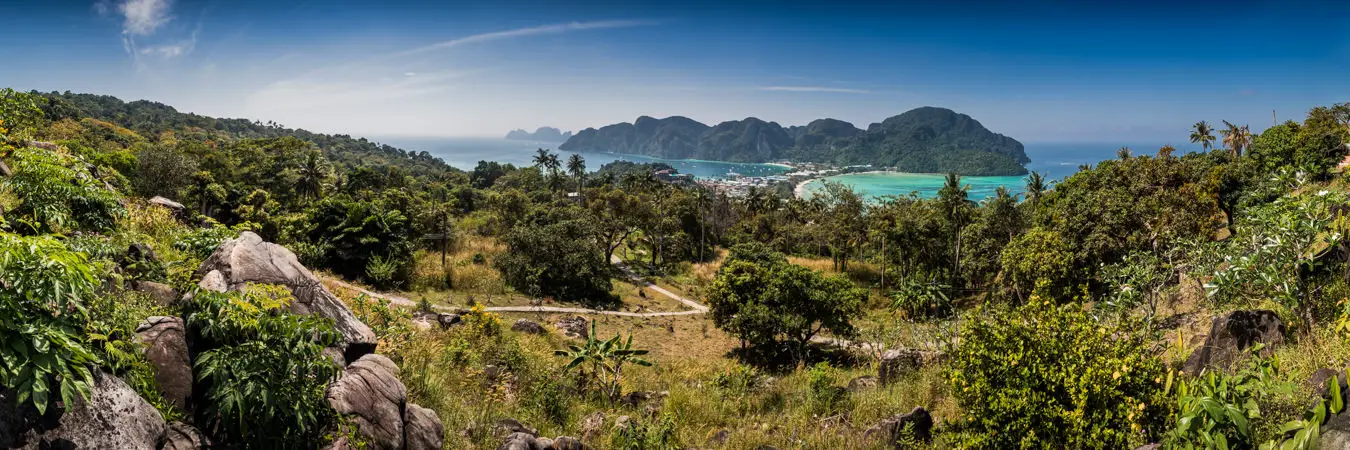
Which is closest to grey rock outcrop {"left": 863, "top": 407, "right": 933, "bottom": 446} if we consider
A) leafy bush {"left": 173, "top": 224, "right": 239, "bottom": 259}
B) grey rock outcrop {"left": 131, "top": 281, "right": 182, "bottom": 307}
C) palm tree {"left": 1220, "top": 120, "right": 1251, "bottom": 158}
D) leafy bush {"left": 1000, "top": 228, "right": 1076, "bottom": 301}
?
grey rock outcrop {"left": 131, "top": 281, "right": 182, "bottom": 307}

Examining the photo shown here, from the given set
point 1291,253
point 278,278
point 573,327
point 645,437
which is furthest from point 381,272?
point 1291,253

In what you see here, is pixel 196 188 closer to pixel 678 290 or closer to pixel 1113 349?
pixel 678 290

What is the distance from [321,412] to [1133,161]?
87.7ft

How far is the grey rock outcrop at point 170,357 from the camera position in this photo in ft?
15.1

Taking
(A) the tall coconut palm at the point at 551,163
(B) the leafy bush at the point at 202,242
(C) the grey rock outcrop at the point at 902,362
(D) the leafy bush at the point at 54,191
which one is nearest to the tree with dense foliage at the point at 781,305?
(C) the grey rock outcrop at the point at 902,362

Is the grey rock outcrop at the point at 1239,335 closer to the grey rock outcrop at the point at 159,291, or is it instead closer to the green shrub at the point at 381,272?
the grey rock outcrop at the point at 159,291

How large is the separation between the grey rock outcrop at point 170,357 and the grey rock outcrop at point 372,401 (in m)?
1.17

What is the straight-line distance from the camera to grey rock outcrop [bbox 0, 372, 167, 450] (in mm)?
3348

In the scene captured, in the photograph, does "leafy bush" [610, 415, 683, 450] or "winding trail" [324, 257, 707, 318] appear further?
"winding trail" [324, 257, 707, 318]

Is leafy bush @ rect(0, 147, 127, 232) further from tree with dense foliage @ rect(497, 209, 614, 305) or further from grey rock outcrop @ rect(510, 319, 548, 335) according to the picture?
tree with dense foliage @ rect(497, 209, 614, 305)

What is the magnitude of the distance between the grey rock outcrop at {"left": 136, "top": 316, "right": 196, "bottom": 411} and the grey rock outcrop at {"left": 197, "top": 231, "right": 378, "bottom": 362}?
1.39 m

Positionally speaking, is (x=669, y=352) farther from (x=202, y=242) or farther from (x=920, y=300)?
(x=920, y=300)

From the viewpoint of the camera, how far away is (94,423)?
3.79 m

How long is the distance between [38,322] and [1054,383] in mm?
8946
